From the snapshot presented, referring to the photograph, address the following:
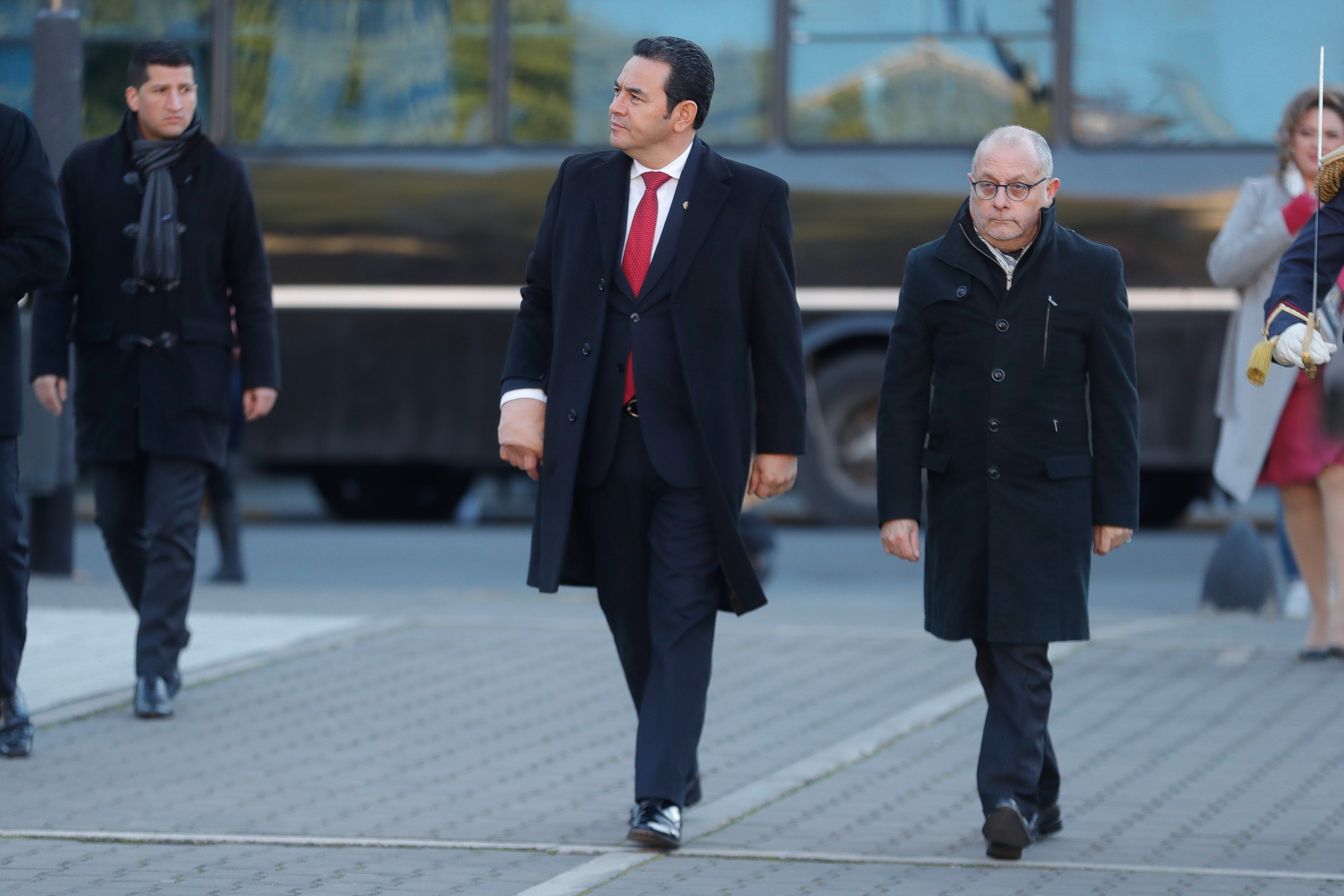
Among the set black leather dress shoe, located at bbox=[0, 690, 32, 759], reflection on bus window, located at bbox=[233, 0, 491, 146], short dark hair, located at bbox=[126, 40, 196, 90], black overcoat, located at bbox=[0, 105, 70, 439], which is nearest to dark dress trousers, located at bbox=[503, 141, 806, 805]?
black overcoat, located at bbox=[0, 105, 70, 439]

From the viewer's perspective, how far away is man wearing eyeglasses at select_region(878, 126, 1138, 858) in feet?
14.8

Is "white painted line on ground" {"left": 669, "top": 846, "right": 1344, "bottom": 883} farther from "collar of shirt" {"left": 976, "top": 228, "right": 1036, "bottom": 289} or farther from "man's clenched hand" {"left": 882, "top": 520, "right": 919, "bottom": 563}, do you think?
"collar of shirt" {"left": 976, "top": 228, "right": 1036, "bottom": 289}

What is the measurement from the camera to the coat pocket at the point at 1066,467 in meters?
4.50

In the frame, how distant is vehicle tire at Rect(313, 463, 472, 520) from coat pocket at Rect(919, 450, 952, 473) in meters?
9.63

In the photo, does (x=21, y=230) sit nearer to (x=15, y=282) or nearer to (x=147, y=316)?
(x=15, y=282)

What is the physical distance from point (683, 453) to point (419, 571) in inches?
242

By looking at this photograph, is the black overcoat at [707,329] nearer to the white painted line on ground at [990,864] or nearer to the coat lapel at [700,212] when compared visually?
the coat lapel at [700,212]

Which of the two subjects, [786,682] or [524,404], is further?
[786,682]

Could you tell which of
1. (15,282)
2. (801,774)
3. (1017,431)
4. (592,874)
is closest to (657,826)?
(592,874)

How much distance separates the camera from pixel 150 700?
6156 millimetres

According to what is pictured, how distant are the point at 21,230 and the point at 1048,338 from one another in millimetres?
2580

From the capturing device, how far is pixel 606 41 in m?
12.5

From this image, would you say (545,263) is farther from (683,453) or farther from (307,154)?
(307,154)

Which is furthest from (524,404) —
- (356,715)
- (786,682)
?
(786,682)
